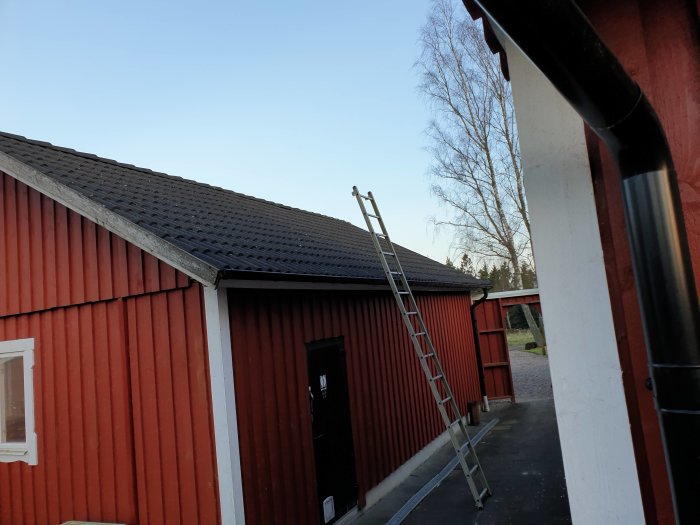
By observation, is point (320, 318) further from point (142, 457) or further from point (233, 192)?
point (233, 192)

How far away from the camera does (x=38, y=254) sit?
5.67m

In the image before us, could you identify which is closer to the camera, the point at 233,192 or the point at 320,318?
the point at 320,318

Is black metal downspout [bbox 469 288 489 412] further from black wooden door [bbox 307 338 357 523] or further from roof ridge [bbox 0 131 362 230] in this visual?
black wooden door [bbox 307 338 357 523]

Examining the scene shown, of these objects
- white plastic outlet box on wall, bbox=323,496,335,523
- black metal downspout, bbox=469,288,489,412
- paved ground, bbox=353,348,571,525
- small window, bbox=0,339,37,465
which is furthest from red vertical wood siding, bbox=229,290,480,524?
black metal downspout, bbox=469,288,489,412

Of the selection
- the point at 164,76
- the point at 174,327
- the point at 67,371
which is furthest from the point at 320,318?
the point at 164,76

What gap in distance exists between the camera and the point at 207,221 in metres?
6.33

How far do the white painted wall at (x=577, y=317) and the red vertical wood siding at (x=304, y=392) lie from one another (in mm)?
3526

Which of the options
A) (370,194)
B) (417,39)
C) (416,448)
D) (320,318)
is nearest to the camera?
(320,318)

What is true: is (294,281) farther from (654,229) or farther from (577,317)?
(654,229)

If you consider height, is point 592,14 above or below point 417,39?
below

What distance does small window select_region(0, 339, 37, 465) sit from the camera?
5578mm

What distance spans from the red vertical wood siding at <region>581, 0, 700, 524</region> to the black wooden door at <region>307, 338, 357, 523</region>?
14.9 feet

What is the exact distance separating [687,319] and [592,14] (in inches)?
49.8

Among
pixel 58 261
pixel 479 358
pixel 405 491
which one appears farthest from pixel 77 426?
pixel 479 358
